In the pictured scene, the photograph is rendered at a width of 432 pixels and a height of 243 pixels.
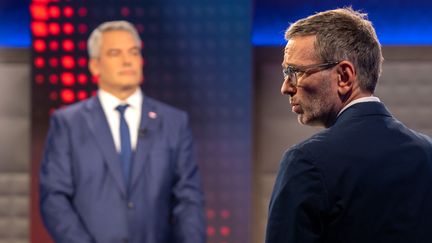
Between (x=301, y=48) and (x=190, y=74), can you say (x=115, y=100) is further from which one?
(x=301, y=48)

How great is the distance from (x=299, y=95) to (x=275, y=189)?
21cm

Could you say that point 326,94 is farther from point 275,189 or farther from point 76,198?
point 76,198

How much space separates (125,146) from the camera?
3.87 m

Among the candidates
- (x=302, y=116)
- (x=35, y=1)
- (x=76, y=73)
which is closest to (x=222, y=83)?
(x=76, y=73)

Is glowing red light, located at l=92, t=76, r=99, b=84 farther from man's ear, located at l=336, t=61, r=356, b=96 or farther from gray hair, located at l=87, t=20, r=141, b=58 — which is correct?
man's ear, located at l=336, t=61, r=356, b=96

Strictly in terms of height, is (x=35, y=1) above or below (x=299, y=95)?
above

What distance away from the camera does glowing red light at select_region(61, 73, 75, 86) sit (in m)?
4.05

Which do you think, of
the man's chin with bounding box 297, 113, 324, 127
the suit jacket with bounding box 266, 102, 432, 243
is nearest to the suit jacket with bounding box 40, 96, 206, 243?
the man's chin with bounding box 297, 113, 324, 127

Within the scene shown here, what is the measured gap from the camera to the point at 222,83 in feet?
13.3

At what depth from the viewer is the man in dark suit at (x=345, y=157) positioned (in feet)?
4.44

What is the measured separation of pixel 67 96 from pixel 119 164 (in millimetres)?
509

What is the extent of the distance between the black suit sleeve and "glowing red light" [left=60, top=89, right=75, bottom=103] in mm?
2822

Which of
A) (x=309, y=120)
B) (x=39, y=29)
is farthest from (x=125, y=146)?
(x=309, y=120)

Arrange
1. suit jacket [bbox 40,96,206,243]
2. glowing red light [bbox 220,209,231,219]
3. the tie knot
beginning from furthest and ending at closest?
glowing red light [bbox 220,209,231,219]
the tie knot
suit jacket [bbox 40,96,206,243]
